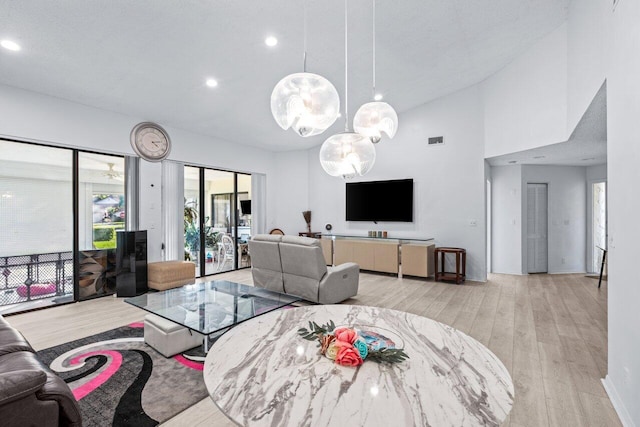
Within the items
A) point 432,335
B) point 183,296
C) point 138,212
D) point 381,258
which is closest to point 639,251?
point 432,335

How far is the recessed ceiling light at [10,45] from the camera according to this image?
2.99 meters

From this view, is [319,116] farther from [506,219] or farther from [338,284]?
[506,219]

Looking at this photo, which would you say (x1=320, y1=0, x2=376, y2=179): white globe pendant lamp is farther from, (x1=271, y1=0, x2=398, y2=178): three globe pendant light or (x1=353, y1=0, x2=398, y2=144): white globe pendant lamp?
(x1=353, y1=0, x2=398, y2=144): white globe pendant lamp

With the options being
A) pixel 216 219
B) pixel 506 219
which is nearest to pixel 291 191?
pixel 216 219

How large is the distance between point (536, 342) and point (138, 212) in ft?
18.6

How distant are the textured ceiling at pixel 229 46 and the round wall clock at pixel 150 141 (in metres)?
0.24

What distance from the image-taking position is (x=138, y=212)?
5.03m

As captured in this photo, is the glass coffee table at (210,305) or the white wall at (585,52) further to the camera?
the glass coffee table at (210,305)

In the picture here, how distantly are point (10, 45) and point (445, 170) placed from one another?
248 inches

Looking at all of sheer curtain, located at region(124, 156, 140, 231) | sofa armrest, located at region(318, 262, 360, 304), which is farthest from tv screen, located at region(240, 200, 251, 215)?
sofa armrest, located at region(318, 262, 360, 304)

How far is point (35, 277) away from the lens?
165 inches

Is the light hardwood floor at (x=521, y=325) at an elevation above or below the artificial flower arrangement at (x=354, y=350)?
below

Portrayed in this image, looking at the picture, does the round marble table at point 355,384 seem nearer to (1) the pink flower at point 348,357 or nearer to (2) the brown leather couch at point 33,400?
(1) the pink flower at point 348,357

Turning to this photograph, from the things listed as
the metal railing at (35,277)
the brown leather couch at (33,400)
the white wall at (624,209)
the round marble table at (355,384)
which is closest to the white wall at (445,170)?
the white wall at (624,209)
